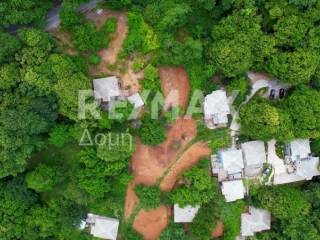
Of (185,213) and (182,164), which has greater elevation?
(182,164)

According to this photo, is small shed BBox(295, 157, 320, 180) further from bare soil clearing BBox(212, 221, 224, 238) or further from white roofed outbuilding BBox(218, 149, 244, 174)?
bare soil clearing BBox(212, 221, 224, 238)

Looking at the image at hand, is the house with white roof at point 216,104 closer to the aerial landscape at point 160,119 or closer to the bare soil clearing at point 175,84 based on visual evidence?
the aerial landscape at point 160,119

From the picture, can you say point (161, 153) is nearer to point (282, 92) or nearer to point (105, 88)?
point (105, 88)

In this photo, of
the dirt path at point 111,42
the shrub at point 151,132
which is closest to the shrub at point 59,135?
the dirt path at point 111,42

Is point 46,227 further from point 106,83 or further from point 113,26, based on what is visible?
point 113,26

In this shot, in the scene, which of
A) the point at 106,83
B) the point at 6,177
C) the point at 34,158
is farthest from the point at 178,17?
the point at 6,177

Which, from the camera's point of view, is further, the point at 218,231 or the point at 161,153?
the point at 218,231

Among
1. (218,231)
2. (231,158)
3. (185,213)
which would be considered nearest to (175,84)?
(231,158)
